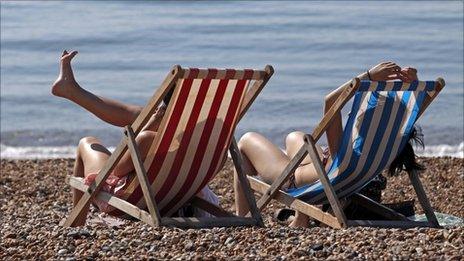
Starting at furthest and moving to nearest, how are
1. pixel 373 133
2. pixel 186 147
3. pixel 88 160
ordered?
pixel 88 160
pixel 373 133
pixel 186 147

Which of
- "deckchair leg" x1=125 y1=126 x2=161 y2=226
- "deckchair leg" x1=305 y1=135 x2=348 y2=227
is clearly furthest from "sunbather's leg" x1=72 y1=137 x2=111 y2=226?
"deckchair leg" x1=305 y1=135 x2=348 y2=227

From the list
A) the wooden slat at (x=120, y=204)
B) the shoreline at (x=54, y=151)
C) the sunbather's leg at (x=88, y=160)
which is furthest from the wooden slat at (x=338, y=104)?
the shoreline at (x=54, y=151)

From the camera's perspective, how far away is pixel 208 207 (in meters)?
6.21

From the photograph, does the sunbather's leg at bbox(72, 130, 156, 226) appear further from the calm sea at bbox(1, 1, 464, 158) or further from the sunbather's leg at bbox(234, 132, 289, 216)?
the calm sea at bbox(1, 1, 464, 158)

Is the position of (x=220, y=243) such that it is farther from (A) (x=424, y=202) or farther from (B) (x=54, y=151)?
(B) (x=54, y=151)

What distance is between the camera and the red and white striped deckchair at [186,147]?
5.74 m

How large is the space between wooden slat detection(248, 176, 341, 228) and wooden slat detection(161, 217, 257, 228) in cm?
32

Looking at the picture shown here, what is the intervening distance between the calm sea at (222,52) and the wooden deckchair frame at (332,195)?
5.77 m

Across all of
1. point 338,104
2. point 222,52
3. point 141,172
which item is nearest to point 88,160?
point 141,172

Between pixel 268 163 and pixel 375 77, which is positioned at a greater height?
pixel 375 77

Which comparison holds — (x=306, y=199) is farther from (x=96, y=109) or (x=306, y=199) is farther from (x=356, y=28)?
(x=356, y=28)

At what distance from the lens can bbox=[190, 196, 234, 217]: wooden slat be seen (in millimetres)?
6141

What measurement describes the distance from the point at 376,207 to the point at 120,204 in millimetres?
1351

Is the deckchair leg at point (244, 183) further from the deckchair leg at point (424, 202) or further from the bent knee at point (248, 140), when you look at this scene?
the deckchair leg at point (424, 202)
